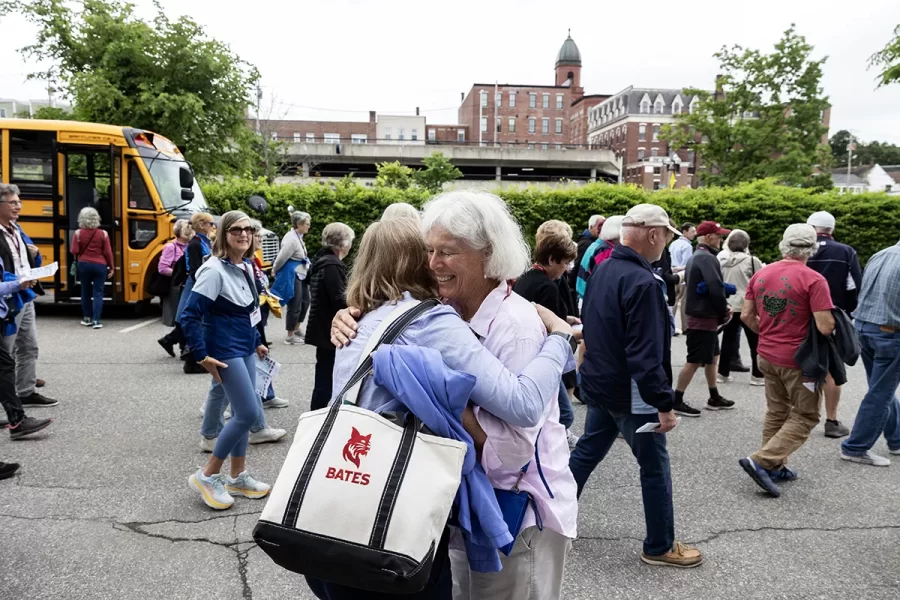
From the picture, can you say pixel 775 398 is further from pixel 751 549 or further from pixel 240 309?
pixel 240 309

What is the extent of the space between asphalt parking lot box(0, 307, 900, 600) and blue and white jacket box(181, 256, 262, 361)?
1025 mm

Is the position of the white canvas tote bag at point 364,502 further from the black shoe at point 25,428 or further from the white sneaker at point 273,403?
the white sneaker at point 273,403

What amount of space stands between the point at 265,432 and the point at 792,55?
98.5ft

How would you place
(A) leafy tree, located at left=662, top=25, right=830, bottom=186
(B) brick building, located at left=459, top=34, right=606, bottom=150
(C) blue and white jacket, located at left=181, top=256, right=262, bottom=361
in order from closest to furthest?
(C) blue and white jacket, located at left=181, top=256, right=262, bottom=361 → (A) leafy tree, located at left=662, top=25, right=830, bottom=186 → (B) brick building, located at left=459, top=34, right=606, bottom=150

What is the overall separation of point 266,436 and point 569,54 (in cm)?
11236

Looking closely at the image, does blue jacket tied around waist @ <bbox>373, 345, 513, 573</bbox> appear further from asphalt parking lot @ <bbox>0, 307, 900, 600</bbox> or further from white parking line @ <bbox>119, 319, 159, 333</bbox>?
white parking line @ <bbox>119, 319, 159, 333</bbox>

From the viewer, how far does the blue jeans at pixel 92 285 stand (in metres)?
9.78

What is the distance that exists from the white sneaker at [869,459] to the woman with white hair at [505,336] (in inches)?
163

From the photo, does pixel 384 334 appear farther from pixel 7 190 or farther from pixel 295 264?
pixel 295 264

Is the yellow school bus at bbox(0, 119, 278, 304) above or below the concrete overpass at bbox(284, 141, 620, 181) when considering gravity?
below

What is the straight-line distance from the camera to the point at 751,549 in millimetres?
3650

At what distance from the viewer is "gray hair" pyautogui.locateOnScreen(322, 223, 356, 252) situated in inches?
203

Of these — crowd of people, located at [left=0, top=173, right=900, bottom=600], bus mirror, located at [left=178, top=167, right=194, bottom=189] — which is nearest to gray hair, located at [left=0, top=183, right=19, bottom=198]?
crowd of people, located at [left=0, top=173, right=900, bottom=600]

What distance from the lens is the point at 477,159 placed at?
52500mm
